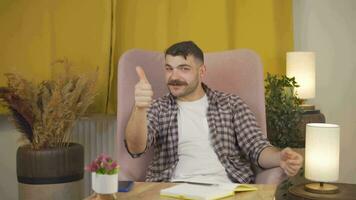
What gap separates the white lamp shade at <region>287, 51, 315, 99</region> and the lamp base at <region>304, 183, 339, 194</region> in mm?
1214

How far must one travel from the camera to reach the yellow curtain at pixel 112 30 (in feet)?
9.09

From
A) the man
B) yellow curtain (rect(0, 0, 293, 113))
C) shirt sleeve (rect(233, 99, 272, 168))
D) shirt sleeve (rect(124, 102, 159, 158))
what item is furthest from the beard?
yellow curtain (rect(0, 0, 293, 113))

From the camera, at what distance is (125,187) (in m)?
1.45

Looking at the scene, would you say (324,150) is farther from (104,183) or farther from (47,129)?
(47,129)

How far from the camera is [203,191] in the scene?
140 centimetres

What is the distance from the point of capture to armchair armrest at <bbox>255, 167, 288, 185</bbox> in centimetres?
174

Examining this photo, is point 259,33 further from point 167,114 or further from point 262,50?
point 167,114

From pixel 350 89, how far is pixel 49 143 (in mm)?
1772

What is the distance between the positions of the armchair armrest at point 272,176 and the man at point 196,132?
1.4 inches

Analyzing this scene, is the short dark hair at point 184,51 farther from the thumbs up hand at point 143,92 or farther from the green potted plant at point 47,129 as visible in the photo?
the green potted plant at point 47,129

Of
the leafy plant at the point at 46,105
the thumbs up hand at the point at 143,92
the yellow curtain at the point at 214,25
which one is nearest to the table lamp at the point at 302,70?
the yellow curtain at the point at 214,25

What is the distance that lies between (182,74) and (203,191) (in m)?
0.69

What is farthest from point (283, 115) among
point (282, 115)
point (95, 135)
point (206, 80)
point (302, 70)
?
point (95, 135)

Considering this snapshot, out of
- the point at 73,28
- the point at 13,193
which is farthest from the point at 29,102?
the point at 13,193
